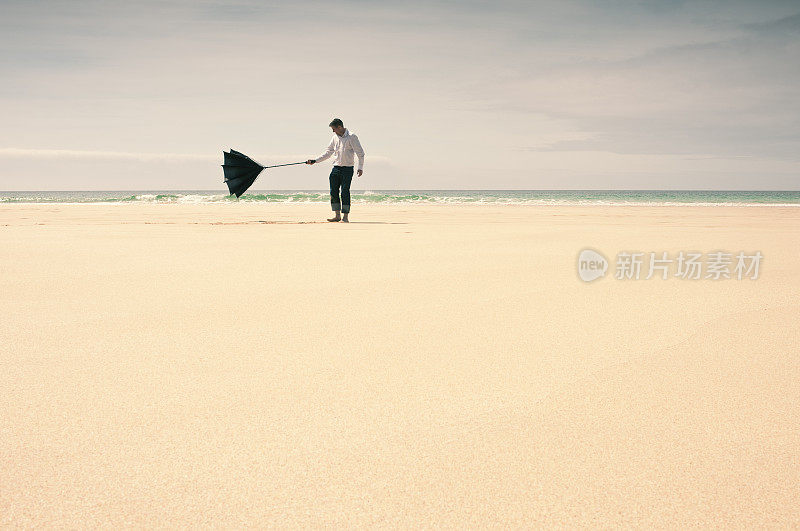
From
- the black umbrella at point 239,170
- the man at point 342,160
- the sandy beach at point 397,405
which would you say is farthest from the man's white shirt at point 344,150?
the sandy beach at point 397,405

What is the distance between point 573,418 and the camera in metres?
1.24

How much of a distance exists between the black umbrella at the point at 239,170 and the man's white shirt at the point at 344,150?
1028 mm

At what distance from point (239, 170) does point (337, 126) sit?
1692mm

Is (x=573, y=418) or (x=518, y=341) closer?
(x=573, y=418)

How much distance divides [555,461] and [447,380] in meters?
0.44

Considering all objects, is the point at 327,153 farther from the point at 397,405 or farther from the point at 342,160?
the point at 397,405

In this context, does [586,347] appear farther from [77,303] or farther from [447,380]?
[77,303]

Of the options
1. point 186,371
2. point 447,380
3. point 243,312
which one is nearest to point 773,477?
point 447,380

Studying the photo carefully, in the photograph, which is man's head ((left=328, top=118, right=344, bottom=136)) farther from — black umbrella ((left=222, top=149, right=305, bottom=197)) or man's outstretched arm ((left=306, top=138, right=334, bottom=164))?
black umbrella ((left=222, top=149, right=305, bottom=197))

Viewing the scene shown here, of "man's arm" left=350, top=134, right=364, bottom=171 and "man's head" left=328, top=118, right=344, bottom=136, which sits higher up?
"man's head" left=328, top=118, right=344, bottom=136

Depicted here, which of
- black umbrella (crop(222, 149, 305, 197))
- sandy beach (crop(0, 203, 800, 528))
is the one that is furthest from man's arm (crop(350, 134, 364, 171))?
sandy beach (crop(0, 203, 800, 528))

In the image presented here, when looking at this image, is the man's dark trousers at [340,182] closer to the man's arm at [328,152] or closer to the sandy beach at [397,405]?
the man's arm at [328,152]

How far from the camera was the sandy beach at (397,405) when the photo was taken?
37.0 inches

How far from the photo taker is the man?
25.4 feet
